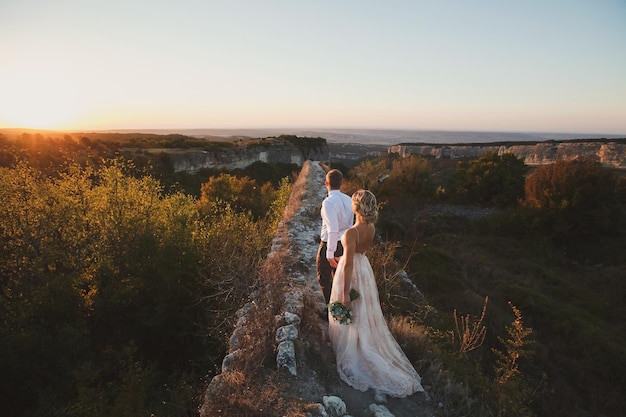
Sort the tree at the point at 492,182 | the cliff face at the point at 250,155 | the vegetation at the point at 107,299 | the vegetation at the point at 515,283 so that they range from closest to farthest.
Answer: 1. the vegetation at the point at 515,283
2. the vegetation at the point at 107,299
3. the tree at the point at 492,182
4. the cliff face at the point at 250,155

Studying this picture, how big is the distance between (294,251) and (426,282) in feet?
22.5

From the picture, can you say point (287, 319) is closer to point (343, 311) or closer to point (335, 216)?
point (343, 311)

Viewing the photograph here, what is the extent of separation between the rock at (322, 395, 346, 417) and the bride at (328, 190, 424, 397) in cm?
42

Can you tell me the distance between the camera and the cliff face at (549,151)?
123 feet

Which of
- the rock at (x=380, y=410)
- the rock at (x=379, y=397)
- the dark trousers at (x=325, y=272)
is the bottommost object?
the rock at (x=379, y=397)

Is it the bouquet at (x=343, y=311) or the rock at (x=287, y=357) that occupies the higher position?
the bouquet at (x=343, y=311)

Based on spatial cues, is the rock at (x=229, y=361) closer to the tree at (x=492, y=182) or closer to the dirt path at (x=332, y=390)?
the dirt path at (x=332, y=390)

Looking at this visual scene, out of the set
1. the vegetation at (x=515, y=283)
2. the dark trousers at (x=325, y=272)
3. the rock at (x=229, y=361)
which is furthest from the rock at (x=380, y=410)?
the dark trousers at (x=325, y=272)

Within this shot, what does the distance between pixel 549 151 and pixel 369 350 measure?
53.9 m

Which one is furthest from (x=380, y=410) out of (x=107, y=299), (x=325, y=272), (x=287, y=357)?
(x=107, y=299)

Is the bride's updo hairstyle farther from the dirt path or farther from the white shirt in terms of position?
the dirt path

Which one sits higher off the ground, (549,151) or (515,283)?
(549,151)

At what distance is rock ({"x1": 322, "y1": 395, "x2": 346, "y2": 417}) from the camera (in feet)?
10.6

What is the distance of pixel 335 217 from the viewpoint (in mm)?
4301
